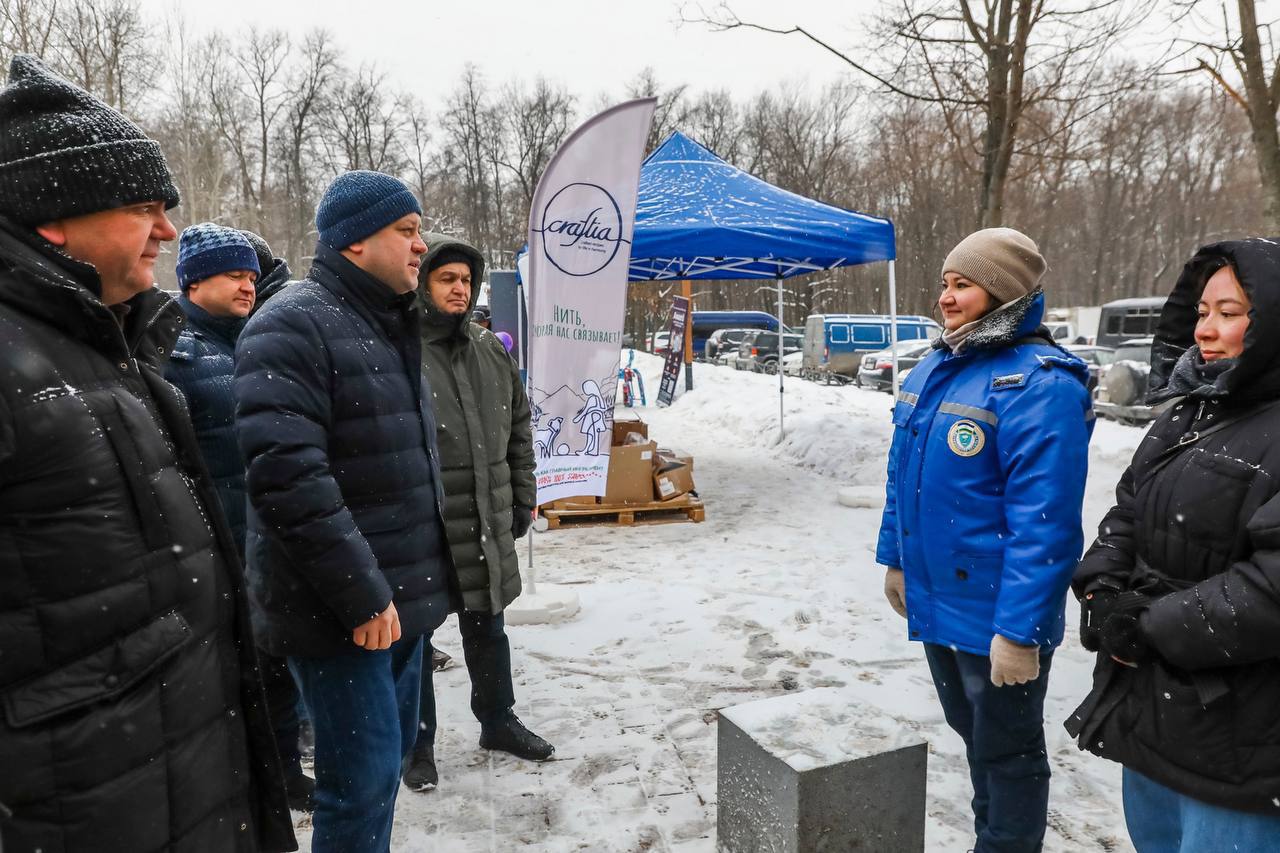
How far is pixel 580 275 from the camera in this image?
4.65 meters

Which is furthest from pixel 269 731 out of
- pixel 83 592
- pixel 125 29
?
pixel 125 29

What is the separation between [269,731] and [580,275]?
3421 mm

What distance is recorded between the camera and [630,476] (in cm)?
724

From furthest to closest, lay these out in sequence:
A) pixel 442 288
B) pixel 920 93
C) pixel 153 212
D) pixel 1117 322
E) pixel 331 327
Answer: pixel 1117 322
pixel 920 93
pixel 442 288
pixel 331 327
pixel 153 212

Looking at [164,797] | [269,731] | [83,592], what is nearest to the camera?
[83,592]

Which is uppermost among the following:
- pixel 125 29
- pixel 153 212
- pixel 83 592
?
pixel 125 29

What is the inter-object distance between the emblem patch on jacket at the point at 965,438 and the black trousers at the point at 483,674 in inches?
71.7

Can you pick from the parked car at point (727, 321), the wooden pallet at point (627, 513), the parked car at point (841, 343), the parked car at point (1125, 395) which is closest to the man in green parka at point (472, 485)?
the wooden pallet at point (627, 513)

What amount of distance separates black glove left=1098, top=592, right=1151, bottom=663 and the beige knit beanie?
0.95m

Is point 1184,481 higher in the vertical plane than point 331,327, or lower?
lower

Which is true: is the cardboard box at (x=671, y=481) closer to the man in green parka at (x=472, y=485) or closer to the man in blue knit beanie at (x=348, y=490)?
the man in green parka at (x=472, y=485)

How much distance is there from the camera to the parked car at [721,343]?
1363 inches

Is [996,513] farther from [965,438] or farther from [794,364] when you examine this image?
[794,364]

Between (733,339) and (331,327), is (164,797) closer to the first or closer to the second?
(331,327)
